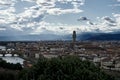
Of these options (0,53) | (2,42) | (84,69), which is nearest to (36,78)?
(84,69)

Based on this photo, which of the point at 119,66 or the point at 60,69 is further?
the point at 119,66

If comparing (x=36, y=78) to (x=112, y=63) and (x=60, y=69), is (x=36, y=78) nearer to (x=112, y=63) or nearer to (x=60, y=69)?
(x=60, y=69)

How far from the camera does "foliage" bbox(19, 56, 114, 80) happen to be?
416 inches

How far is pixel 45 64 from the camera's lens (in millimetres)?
11055

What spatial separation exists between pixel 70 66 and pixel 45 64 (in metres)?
0.73

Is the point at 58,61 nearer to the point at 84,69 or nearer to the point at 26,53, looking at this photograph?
the point at 84,69

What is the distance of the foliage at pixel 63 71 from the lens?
34.7 ft

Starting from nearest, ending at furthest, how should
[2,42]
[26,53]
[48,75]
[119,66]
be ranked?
[48,75], [119,66], [26,53], [2,42]

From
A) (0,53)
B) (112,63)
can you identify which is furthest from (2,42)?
(112,63)

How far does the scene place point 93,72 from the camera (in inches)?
430

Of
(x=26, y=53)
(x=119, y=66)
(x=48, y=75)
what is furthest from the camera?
(x=26, y=53)

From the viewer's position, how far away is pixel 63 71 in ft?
35.3

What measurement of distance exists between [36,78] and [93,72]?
1534mm

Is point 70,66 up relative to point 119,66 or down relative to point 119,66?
up
